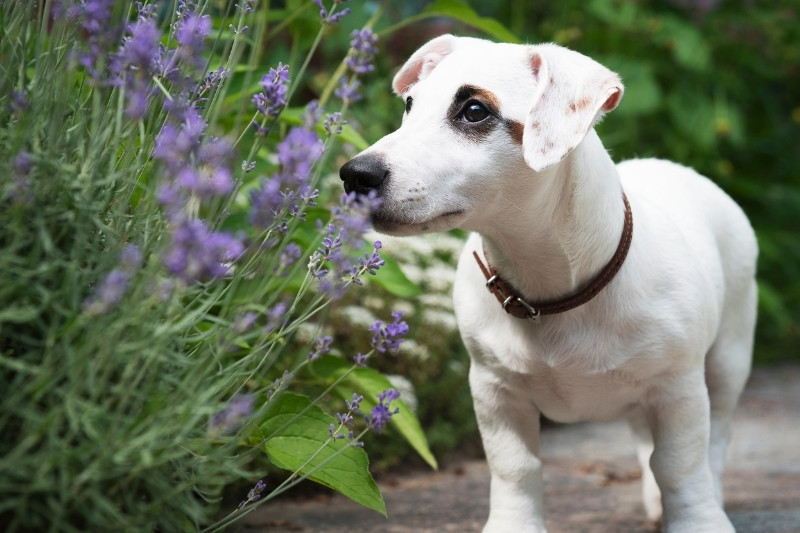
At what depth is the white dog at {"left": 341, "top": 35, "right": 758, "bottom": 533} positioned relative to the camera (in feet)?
7.10

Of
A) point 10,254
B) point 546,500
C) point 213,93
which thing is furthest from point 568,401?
point 10,254

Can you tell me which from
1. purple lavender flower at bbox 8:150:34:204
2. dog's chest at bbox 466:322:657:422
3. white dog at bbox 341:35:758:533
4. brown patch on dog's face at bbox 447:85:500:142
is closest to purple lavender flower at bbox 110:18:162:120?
purple lavender flower at bbox 8:150:34:204

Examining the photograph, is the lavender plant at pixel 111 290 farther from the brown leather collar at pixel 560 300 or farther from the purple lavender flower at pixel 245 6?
the brown leather collar at pixel 560 300

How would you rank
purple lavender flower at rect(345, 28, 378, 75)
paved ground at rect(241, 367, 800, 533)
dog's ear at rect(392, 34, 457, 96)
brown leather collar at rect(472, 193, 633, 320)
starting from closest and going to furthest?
purple lavender flower at rect(345, 28, 378, 75) < brown leather collar at rect(472, 193, 633, 320) < dog's ear at rect(392, 34, 457, 96) < paved ground at rect(241, 367, 800, 533)

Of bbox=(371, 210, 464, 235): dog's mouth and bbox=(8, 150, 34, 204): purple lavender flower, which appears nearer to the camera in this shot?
bbox=(8, 150, 34, 204): purple lavender flower

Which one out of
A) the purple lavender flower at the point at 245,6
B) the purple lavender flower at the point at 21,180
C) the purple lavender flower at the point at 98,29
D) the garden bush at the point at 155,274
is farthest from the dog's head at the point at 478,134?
the purple lavender flower at the point at 21,180

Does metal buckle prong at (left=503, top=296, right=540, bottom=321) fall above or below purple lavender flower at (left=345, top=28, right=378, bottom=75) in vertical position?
below

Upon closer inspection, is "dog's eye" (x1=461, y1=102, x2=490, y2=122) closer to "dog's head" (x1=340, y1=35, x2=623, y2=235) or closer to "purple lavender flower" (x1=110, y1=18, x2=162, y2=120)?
"dog's head" (x1=340, y1=35, x2=623, y2=235)

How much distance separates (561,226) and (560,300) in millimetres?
191

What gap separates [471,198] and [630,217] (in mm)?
510

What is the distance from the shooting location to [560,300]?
2.41m

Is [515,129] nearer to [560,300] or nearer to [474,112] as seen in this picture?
[474,112]

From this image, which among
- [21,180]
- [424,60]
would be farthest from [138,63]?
[424,60]

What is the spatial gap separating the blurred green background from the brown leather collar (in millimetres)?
1676
